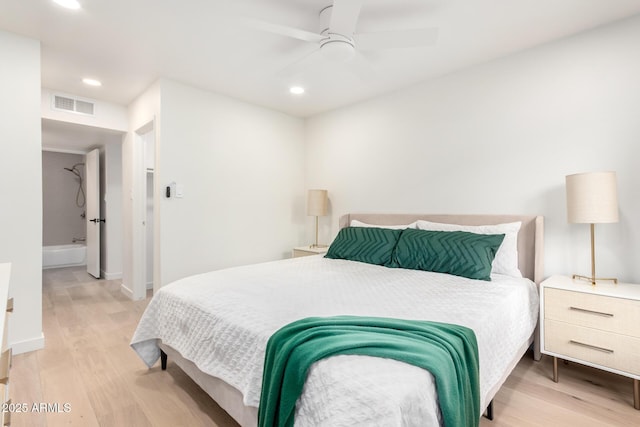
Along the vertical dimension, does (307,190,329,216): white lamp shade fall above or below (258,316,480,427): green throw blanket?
above

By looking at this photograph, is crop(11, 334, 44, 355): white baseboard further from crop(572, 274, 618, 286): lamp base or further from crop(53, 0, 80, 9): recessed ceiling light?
crop(572, 274, 618, 286): lamp base

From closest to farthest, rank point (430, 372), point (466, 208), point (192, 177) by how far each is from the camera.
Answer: point (430, 372)
point (466, 208)
point (192, 177)

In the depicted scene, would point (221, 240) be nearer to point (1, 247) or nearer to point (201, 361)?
point (1, 247)

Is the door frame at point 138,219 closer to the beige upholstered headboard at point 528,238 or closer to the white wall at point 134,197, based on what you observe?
the white wall at point 134,197

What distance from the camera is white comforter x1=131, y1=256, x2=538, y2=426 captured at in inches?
37.4

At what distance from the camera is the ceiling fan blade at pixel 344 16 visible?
1.70 metres

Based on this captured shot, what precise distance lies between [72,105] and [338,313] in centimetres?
386

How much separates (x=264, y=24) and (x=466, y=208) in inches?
87.9

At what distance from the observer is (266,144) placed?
13.2 ft

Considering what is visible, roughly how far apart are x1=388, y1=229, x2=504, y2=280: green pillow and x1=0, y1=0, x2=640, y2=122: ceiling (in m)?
1.50

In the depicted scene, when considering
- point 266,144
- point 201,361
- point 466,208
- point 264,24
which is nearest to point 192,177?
point 266,144

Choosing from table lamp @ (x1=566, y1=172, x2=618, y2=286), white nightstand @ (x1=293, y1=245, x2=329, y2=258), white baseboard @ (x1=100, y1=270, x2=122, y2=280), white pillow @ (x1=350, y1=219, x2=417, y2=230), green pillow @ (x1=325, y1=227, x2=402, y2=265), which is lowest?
white baseboard @ (x1=100, y1=270, x2=122, y2=280)

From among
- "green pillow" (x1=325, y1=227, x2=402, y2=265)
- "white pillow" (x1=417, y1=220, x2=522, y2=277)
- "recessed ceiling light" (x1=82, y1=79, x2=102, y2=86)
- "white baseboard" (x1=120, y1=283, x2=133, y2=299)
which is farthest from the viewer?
"white baseboard" (x1=120, y1=283, x2=133, y2=299)

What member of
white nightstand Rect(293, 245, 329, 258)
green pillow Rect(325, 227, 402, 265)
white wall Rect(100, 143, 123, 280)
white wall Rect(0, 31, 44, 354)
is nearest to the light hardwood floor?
white wall Rect(0, 31, 44, 354)
